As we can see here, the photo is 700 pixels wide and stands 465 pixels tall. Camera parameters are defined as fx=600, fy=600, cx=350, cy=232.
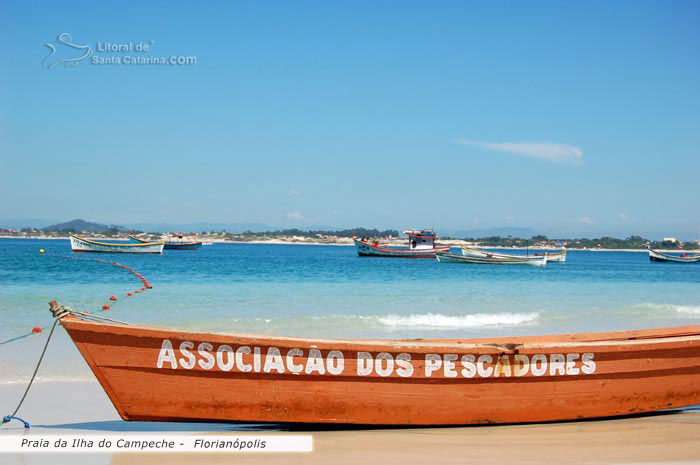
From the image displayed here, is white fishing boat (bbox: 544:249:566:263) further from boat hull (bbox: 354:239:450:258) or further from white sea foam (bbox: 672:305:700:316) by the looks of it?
white sea foam (bbox: 672:305:700:316)

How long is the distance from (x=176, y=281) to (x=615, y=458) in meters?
21.7

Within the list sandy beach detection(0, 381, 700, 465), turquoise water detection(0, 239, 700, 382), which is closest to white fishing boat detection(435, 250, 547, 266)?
turquoise water detection(0, 239, 700, 382)

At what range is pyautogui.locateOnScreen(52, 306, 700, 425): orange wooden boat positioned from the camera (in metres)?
5.11

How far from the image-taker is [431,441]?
17.3 feet

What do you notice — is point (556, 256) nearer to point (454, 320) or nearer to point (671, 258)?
point (671, 258)

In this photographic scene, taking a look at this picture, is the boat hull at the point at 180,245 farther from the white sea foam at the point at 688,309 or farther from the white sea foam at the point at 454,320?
the white sea foam at the point at 688,309

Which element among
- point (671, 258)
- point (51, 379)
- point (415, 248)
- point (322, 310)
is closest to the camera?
point (51, 379)

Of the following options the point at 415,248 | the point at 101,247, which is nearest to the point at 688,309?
the point at 415,248

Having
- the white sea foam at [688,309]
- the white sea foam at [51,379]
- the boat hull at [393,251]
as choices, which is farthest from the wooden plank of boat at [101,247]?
the white sea foam at [51,379]

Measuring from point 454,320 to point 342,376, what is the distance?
30.5 feet
